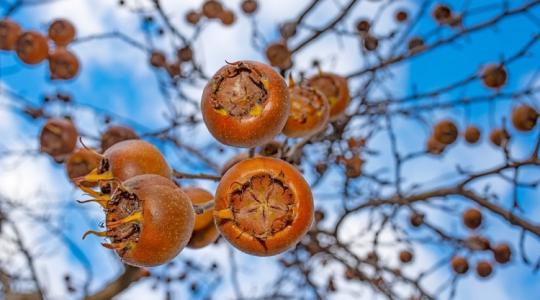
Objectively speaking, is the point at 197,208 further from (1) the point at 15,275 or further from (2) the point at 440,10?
(1) the point at 15,275

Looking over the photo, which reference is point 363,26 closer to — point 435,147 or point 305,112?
point 435,147

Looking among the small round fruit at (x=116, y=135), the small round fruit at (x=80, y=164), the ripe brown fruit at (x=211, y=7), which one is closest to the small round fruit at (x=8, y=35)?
the ripe brown fruit at (x=211, y=7)

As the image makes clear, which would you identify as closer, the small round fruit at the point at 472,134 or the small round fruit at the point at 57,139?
the small round fruit at the point at 57,139

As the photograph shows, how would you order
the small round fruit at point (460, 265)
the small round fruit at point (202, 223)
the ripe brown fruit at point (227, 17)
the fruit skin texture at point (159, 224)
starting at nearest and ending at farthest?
1. the fruit skin texture at point (159, 224)
2. the small round fruit at point (202, 223)
3. the small round fruit at point (460, 265)
4. the ripe brown fruit at point (227, 17)

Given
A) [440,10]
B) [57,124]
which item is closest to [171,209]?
[57,124]

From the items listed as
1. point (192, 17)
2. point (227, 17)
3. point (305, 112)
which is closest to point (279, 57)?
point (305, 112)

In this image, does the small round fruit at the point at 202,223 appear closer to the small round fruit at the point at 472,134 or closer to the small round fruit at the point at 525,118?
the small round fruit at the point at 525,118
